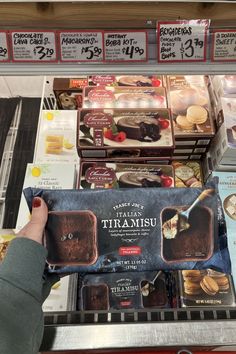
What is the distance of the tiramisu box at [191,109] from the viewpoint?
157 centimetres

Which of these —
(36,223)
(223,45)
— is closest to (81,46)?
(223,45)

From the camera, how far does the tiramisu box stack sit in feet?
5.15

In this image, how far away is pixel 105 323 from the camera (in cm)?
108

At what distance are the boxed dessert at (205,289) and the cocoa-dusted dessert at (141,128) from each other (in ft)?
1.84

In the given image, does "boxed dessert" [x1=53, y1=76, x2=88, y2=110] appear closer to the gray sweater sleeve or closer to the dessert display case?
the dessert display case

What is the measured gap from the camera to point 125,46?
925 mm

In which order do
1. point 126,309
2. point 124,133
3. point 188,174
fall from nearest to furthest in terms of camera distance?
point 126,309 < point 124,133 < point 188,174

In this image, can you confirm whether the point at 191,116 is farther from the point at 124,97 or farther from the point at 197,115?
the point at 124,97

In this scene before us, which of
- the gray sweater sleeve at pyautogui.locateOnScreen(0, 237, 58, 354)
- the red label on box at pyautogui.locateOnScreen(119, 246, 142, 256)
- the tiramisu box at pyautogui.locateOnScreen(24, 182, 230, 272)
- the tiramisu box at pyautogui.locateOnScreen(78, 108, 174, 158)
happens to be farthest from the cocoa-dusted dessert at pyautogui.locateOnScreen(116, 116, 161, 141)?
the gray sweater sleeve at pyautogui.locateOnScreen(0, 237, 58, 354)

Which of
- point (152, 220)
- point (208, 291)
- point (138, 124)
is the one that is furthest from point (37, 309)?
point (138, 124)

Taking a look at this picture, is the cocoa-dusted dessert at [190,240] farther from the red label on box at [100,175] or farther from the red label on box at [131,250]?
the red label on box at [100,175]

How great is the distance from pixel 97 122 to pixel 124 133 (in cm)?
13

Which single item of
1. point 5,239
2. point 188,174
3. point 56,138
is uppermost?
point 56,138

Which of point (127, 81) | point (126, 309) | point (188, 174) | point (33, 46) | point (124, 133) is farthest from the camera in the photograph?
point (127, 81)
